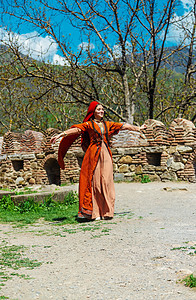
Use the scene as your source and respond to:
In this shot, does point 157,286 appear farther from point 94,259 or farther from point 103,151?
point 103,151

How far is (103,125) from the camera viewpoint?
6.00 metres

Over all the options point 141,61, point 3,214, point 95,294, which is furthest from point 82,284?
point 141,61

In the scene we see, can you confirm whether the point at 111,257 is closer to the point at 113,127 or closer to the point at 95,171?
the point at 95,171

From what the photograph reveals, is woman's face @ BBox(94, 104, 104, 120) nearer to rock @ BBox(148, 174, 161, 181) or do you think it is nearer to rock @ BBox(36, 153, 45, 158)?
rock @ BBox(148, 174, 161, 181)

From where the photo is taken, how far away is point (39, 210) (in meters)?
6.91

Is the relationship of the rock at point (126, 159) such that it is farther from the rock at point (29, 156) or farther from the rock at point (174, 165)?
the rock at point (29, 156)

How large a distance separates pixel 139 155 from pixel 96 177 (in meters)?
5.68

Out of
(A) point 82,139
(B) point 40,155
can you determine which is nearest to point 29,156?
(B) point 40,155

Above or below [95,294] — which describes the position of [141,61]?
above

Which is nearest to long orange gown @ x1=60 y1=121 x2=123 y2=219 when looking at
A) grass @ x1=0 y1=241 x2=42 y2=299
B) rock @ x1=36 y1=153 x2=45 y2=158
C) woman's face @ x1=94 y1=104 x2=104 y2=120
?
woman's face @ x1=94 y1=104 x2=104 y2=120

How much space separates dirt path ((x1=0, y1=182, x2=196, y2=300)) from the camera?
251cm

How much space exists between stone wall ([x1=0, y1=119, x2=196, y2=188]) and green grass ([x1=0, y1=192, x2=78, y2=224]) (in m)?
4.00

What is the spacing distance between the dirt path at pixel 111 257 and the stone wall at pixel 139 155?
4644 millimetres

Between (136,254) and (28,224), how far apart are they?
285 cm
